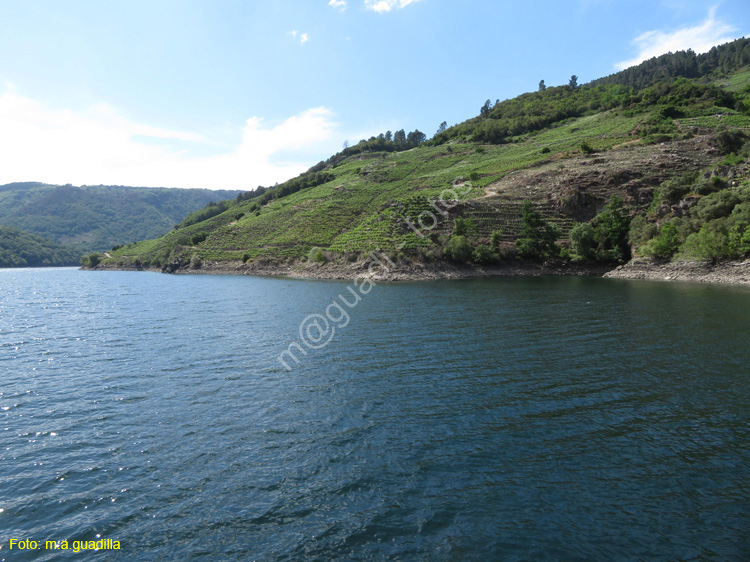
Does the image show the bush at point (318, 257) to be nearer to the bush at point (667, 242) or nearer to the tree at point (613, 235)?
the tree at point (613, 235)

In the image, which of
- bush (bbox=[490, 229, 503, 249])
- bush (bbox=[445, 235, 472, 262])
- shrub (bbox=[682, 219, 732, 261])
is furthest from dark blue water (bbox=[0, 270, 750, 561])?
bush (bbox=[490, 229, 503, 249])

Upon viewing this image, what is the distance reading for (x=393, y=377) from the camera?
21000 mm

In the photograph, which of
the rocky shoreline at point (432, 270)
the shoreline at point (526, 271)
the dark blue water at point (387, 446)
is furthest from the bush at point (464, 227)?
the dark blue water at point (387, 446)

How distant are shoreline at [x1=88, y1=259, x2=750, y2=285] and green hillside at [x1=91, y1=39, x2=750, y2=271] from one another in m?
2.09

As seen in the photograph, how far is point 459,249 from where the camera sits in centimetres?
7900

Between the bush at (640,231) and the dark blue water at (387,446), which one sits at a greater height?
the bush at (640,231)

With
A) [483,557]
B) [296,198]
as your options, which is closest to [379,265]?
[483,557]

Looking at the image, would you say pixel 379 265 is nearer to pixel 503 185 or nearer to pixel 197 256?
pixel 503 185

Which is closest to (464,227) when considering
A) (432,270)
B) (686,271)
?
(432,270)

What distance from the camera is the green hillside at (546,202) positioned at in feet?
242

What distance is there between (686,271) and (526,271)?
26.3m

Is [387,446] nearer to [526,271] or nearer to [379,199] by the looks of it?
[526,271]

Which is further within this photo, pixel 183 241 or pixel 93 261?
pixel 93 261

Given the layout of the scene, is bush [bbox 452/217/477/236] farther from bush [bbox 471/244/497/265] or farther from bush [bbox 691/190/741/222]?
bush [bbox 691/190/741/222]
